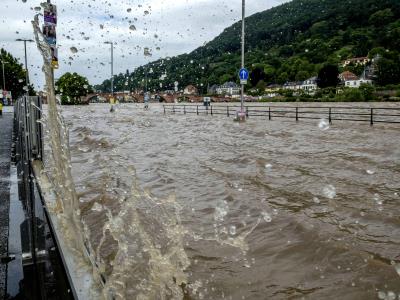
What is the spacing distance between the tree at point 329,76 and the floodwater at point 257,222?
120 metres

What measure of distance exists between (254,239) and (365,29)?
7586 inches

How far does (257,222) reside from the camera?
6.33 m

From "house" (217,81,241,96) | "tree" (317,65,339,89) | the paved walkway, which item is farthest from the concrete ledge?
"house" (217,81,241,96)

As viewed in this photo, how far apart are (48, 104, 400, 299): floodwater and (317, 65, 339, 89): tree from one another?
12032 centimetres

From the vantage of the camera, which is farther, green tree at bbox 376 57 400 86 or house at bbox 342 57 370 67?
house at bbox 342 57 370 67

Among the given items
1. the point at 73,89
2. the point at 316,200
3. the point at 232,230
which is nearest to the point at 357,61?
the point at 73,89

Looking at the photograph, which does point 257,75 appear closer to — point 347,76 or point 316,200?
point 347,76

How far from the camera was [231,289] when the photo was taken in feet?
14.0

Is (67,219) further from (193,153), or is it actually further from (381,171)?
(193,153)

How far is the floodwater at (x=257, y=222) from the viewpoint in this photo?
172 inches

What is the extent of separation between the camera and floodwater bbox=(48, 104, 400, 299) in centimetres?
438

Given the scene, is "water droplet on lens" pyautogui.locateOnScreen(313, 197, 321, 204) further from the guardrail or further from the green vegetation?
the green vegetation

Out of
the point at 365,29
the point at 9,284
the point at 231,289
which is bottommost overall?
the point at 231,289

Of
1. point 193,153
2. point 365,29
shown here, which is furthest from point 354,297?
point 365,29
